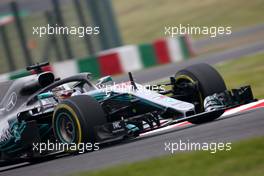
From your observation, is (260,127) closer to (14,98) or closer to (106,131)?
(106,131)

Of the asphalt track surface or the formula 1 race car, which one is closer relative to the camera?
the asphalt track surface

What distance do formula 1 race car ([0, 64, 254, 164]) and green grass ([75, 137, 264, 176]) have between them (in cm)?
187

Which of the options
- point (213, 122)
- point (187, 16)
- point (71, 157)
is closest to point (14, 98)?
point (71, 157)

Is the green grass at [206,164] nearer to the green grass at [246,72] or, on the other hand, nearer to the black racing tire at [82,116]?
the black racing tire at [82,116]

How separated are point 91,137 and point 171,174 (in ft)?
9.44

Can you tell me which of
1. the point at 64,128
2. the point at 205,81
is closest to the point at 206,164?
the point at 64,128

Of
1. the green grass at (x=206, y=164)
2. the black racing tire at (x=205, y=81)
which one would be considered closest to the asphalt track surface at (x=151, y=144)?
the black racing tire at (x=205, y=81)

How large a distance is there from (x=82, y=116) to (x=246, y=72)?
8.49 meters

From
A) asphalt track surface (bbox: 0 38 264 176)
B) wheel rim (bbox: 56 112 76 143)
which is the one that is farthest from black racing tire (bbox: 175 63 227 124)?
wheel rim (bbox: 56 112 76 143)

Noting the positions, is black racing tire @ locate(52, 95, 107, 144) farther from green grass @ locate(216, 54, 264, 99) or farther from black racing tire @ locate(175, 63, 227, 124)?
green grass @ locate(216, 54, 264, 99)

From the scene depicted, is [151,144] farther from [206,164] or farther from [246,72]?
[246,72]

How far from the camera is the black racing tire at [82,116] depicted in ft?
32.6

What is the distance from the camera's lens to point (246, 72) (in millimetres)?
17766

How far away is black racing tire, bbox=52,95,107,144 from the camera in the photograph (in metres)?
9.93
